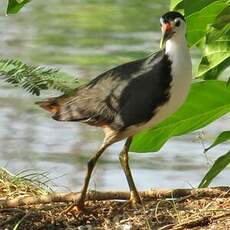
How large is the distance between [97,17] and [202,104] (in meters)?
4.87

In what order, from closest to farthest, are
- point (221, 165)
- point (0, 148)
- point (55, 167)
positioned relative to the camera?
point (221, 165)
point (55, 167)
point (0, 148)

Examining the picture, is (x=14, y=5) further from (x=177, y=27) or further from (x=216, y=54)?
(x=216, y=54)

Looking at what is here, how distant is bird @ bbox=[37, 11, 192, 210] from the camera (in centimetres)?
366

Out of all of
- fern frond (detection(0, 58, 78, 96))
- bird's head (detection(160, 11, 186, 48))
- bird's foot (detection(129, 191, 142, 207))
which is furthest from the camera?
bird's foot (detection(129, 191, 142, 207))

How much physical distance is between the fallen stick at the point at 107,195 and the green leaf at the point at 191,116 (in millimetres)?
282

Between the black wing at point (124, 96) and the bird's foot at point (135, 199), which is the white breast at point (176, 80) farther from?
the bird's foot at point (135, 199)

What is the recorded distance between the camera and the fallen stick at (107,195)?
3.79m

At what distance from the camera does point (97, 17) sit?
8953 millimetres

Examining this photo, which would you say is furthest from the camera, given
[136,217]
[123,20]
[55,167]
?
[123,20]

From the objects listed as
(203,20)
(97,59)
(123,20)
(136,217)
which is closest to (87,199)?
(136,217)

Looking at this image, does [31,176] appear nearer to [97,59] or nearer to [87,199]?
[87,199]

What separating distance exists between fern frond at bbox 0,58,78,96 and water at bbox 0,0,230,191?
3.65 feet

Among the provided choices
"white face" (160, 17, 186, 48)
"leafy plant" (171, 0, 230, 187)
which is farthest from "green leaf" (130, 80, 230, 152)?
"white face" (160, 17, 186, 48)

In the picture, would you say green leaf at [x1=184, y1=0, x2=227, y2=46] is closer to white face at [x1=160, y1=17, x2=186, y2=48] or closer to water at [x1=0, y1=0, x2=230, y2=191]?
white face at [x1=160, y1=17, x2=186, y2=48]
